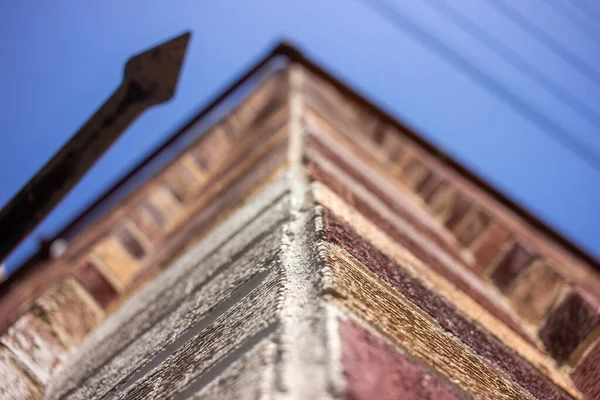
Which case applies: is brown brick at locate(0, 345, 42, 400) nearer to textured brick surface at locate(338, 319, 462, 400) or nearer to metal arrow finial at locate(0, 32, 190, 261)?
metal arrow finial at locate(0, 32, 190, 261)

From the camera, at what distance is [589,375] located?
1.10 m

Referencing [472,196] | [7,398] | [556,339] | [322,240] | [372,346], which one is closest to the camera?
[372,346]

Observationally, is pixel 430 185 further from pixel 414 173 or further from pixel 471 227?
pixel 471 227

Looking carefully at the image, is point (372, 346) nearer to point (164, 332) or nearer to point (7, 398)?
point (164, 332)

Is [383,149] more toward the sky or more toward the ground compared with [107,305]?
more toward the sky

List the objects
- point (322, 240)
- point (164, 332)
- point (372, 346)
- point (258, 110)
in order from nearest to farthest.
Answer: point (372, 346) < point (322, 240) < point (164, 332) < point (258, 110)

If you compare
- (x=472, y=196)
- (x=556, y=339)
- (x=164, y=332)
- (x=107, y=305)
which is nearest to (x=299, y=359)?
(x=164, y=332)

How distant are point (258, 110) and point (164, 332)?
2315 mm

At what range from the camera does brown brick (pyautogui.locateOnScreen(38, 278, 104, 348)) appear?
1443 millimetres

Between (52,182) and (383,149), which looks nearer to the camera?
(52,182)

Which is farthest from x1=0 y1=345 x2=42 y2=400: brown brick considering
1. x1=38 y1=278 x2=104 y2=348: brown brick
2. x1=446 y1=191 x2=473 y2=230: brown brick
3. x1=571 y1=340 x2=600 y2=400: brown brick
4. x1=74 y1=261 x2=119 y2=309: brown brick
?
x1=446 y1=191 x2=473 y2=230: brown brick

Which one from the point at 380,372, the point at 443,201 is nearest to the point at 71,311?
the point at 380,372

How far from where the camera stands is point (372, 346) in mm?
569

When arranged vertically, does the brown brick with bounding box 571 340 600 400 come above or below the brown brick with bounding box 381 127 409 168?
below
